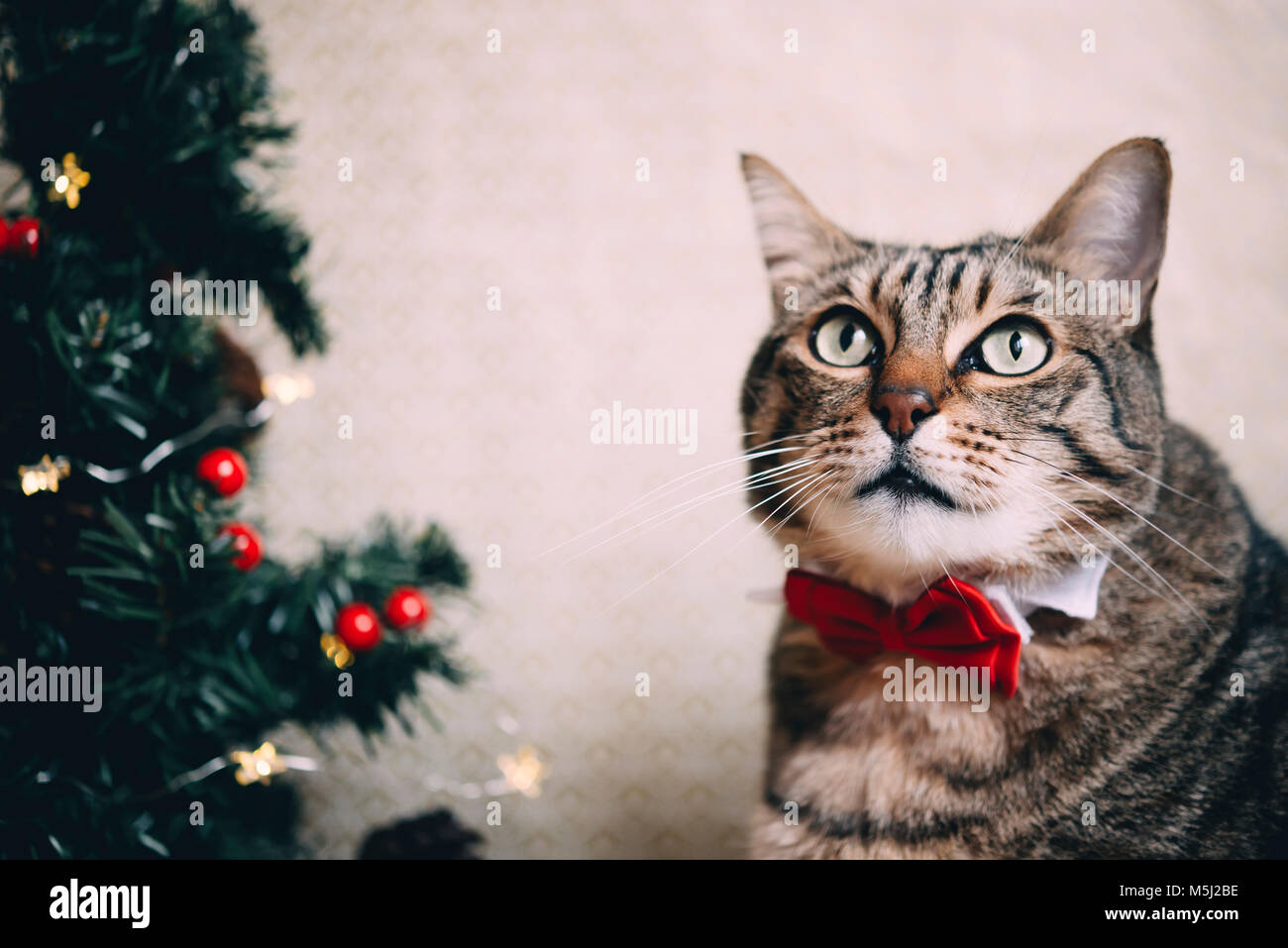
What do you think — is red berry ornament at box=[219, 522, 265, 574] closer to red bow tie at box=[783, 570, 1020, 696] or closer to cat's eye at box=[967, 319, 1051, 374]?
red bow tie at box=[783, 570, 1020, 696]

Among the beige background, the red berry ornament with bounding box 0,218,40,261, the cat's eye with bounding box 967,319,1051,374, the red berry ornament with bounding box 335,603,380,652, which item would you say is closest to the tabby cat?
the cat's eye with bounding box 967,319,1051,374

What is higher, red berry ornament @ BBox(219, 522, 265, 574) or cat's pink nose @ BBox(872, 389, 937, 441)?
cat's pink nose @ BBox(872, 389, 937, 441)

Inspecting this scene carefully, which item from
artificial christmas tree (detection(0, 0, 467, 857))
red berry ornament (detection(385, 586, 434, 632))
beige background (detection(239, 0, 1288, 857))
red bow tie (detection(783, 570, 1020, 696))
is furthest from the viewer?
beige background (detection(239, 0, 1288, 857))

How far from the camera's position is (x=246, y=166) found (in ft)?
3.10

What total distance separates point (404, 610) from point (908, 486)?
0.50 meters

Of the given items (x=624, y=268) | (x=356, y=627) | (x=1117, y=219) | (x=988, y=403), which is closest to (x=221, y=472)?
(x=356, y=627)

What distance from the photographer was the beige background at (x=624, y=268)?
34.0 inches

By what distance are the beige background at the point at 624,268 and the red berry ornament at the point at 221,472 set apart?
269 millimetres

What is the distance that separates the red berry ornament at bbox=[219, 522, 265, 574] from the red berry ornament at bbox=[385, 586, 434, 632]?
0.43ft

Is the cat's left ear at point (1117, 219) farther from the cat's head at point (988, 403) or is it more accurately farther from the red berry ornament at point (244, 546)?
the red berry ornament at point (244, 546)

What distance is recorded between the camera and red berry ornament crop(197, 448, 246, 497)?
2.17ft

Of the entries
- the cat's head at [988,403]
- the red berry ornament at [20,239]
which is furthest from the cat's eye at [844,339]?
the red berry ornament at [20,239]

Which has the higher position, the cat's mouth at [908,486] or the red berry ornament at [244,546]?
the cat's mouth at [908,486]
